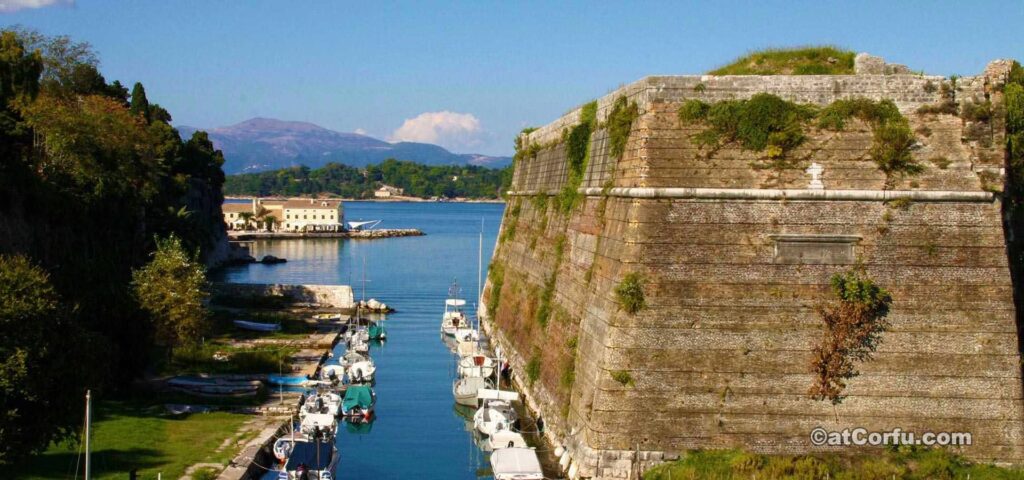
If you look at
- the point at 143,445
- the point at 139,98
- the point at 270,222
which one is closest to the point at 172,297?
the point at 143,445

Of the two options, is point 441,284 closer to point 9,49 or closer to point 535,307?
point 9,49

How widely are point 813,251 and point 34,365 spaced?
13.5m

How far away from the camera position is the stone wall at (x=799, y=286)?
17703 mm

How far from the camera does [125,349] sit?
27141 mm

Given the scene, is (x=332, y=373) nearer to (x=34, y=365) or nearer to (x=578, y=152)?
(x=578, y=152)

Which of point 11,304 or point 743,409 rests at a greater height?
point 11,304

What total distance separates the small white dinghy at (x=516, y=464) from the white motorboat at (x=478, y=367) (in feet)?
32.3

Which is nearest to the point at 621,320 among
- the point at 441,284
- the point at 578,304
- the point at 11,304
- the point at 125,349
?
the point at 578,304

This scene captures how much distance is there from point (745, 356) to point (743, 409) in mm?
940

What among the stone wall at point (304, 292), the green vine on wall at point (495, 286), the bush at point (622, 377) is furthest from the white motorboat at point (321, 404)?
the stone wall at point (304, 292)

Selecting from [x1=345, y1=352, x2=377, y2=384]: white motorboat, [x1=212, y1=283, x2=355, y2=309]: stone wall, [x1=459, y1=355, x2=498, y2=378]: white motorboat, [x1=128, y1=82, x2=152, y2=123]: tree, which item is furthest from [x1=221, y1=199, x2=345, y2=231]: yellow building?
[x1=459, y1=355, x2=498, y2=378]: white motorboat

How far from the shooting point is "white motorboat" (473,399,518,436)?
82.4 ft

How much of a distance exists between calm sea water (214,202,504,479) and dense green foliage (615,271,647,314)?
25.0 ft

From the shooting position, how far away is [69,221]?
31031mm
